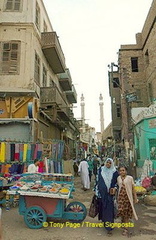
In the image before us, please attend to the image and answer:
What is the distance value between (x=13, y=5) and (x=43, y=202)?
1294cm

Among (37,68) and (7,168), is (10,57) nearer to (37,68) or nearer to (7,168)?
(37,68)

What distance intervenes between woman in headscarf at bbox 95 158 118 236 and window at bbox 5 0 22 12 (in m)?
12.5

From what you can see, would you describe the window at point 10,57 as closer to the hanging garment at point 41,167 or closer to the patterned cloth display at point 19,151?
the patterned cloth display at point 19,151

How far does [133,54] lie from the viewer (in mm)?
19266

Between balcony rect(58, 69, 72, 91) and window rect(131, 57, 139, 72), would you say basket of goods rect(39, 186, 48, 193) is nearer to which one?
balcony rect(58, 69, 72, 91)

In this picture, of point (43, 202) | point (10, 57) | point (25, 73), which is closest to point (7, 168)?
point (43, 202)

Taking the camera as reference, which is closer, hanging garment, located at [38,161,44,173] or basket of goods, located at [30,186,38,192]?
basket of goods, located at [30,186,38,192]

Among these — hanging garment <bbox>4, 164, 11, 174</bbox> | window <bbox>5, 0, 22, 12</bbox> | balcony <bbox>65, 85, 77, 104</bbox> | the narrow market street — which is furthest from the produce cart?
balcony <bbox>65, 85, 77, 104</bbox>

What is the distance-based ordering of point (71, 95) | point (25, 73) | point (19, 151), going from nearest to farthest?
point (19, 151) < point (25, 73) < point (71, 95)

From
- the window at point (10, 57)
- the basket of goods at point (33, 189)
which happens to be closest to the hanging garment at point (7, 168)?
the basket of goods at point (33, 189)

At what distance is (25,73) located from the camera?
1197cm

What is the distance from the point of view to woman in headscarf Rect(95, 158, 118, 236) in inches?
181

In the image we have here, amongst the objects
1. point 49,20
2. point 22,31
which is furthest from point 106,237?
point 49,20

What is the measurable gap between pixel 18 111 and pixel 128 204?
28.7ft
